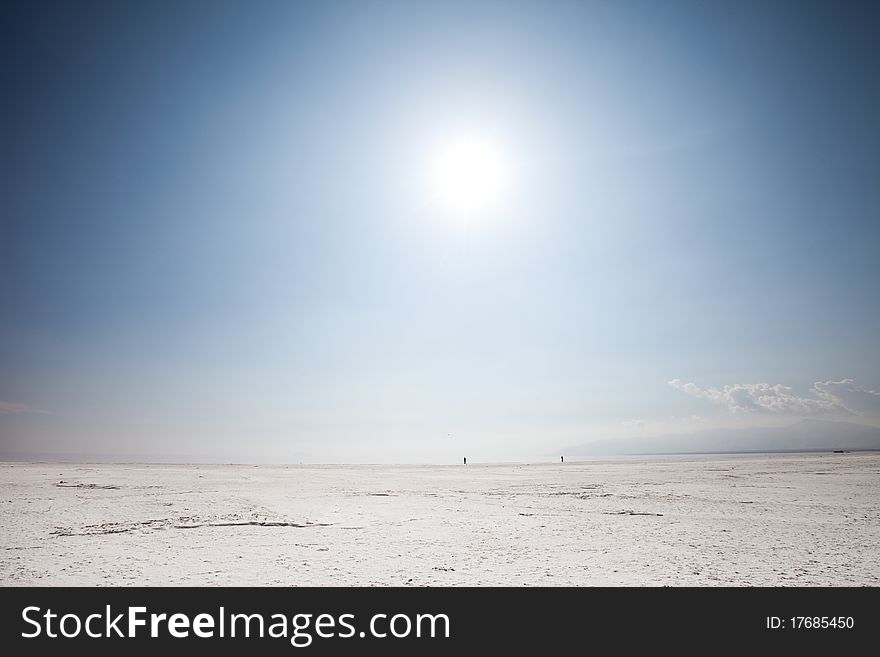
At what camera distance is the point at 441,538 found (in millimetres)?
11961

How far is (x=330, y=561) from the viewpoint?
9.59 metres

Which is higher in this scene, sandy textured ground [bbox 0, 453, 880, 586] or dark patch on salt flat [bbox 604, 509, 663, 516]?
sandy textured ground [bbox 0, 453, 880, 586]

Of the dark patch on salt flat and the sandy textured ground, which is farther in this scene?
the dark patch on salt flat

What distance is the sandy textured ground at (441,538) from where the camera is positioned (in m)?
8.55

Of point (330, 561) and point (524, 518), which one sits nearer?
point (330, 561)

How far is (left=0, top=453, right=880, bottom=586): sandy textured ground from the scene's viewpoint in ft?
28.0

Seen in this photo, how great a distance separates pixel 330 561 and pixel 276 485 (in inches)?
743

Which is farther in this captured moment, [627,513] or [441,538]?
[627,513]

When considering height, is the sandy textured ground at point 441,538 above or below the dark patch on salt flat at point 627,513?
above

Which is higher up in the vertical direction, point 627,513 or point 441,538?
point 441,538

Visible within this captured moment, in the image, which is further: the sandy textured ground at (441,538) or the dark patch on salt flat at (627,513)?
the dark patch on salt flat at (627,513)
